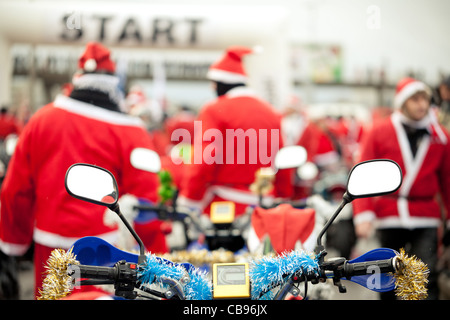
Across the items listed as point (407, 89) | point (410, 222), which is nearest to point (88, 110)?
point (410, 222)

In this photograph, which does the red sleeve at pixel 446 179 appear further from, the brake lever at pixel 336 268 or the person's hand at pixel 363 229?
the brake lever at pixel 336 268

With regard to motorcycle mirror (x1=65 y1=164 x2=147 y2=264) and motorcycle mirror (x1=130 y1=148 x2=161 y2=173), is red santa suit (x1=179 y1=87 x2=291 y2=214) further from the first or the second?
motorcycle mirror (x1=65 y1=164 x2=147 y2=264)

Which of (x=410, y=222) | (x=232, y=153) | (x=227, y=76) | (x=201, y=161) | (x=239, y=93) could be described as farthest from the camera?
(x=227, y=76)

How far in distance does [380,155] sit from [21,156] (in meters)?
2.04

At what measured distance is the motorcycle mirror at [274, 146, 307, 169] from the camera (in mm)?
2277

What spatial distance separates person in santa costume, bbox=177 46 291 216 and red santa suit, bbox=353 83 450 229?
0.61 metres

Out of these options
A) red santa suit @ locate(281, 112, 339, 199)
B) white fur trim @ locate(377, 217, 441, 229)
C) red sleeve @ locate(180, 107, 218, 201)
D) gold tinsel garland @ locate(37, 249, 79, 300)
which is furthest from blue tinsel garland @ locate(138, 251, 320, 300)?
red santa suit @ locate(281, 112, 339, 199)

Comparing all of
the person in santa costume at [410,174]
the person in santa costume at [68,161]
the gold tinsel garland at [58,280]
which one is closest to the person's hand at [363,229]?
the person in santa costume at [410,174]

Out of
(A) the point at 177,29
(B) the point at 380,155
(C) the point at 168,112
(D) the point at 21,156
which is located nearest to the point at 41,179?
(D) the point at 21,156

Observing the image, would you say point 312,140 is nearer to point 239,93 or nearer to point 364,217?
point 239,93

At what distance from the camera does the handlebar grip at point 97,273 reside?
1.26 m

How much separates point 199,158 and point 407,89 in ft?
5.93

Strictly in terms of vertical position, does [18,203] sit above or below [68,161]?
below

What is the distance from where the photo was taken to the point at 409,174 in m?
3.11
